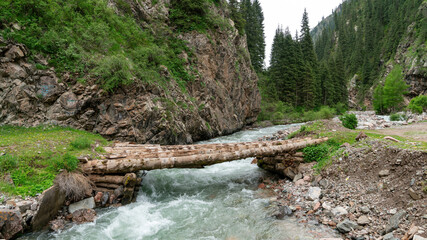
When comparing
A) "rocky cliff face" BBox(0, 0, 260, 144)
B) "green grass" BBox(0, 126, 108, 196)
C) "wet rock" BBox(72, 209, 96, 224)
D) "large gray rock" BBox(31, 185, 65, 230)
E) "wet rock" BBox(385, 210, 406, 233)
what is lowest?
"wet rock" BBox(385, 210, 406, 233)

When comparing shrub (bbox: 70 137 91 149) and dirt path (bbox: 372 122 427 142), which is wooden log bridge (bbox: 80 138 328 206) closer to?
shrub (bbox: 70 137 91 149)

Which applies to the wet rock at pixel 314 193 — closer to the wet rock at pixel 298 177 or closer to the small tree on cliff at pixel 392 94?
the wet rock at pixel 298 177

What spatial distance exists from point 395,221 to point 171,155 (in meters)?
6.88

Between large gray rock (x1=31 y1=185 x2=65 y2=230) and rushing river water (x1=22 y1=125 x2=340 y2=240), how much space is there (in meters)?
0.30

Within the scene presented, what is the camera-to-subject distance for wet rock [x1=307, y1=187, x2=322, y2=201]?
700cm

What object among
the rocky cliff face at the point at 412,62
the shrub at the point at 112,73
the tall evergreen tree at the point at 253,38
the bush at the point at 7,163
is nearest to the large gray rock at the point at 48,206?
the bush at the point at 7,163

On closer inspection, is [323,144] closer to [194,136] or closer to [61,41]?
[194,136]

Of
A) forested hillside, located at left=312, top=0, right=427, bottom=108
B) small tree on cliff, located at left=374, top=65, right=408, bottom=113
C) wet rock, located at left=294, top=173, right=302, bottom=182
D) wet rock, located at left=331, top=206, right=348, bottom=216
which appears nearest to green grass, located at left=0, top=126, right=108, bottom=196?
wet rock, located at left=331, top=206, right=348, bottom=216

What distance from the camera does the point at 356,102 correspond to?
7281 centimetres


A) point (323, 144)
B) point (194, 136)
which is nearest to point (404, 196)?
point (323, 144)

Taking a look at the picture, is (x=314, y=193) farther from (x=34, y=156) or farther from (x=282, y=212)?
(x=34, y=156)

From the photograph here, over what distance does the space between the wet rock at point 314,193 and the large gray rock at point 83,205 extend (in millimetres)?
7439

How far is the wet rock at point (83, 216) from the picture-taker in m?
5.73

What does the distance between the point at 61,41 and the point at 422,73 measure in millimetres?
63728
